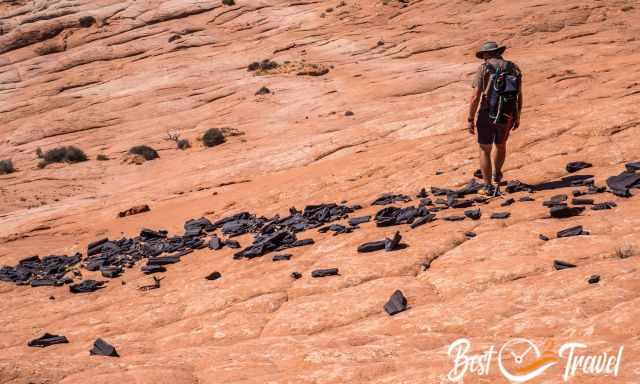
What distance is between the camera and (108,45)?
54.9 m

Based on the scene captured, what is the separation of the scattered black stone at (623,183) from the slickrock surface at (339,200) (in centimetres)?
16

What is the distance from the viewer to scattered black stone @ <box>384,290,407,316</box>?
21.1 ft

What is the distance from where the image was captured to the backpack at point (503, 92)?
391 inches

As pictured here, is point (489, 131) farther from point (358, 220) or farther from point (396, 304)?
point (396, 304)

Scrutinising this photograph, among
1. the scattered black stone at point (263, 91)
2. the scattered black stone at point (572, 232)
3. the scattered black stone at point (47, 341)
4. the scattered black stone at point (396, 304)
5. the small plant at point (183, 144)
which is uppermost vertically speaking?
the scattered black stone at point (396, 304)

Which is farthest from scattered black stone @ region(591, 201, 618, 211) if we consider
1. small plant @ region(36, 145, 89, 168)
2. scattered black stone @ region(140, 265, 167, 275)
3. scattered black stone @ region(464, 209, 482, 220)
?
small plant @ region(36, 145, 89, 168)

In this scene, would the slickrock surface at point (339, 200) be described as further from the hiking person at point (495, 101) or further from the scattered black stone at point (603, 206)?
the hiking person at point (495, 101)

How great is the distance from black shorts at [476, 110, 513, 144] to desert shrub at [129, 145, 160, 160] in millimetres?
19509

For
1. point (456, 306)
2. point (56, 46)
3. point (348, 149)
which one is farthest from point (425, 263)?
point (56, 46)

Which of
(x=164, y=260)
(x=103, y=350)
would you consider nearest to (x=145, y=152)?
(x=164, y=260)

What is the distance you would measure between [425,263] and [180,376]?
3.85m

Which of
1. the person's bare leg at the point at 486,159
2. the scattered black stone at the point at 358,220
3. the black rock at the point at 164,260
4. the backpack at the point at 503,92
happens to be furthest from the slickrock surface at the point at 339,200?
the backpack at the point at 503,92

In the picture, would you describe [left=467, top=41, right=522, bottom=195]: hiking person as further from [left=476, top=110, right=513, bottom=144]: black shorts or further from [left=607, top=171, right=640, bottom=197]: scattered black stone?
[left=607, top=171, right=640, bottom=197]: scattered black stone

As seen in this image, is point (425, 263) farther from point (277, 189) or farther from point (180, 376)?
point (277, 189)
